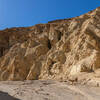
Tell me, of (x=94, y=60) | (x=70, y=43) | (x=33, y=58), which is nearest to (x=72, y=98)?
(x=94, y=60)

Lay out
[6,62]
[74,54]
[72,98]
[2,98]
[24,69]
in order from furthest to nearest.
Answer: [6,62] < [24,69] < [74,54] < [72,98] < [2,98]

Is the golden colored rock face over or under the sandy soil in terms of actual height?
over

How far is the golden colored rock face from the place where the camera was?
7.61 metres

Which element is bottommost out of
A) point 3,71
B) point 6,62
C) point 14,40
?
point 3,71

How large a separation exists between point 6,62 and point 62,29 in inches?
342

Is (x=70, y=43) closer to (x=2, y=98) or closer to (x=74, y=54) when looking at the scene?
(x=74, y=54)

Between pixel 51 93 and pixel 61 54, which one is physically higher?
pixel 61 54

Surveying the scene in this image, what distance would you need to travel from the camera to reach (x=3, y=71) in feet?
47.1

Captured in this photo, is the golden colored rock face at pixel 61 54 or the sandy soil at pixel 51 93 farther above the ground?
the golden colored rock face at pixel 61 54

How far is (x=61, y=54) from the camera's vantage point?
10367mm

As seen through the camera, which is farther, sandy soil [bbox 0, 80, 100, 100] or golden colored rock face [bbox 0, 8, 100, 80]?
golden colored rock face [bbox 0, 8, 100, 80]

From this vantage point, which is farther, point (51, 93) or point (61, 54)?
point (61, 54)

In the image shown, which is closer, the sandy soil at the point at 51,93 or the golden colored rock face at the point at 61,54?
the sandy soil at the point at 51,93

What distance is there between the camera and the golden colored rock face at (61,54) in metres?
7.61
